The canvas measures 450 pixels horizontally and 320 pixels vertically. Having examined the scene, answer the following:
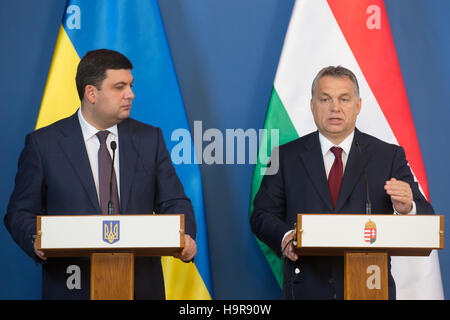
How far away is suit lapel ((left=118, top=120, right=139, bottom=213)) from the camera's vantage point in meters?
2.49

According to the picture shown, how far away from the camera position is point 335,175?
2.63m

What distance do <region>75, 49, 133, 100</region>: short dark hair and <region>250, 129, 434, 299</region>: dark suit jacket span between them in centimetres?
83

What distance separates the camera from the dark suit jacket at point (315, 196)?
98.7 inches

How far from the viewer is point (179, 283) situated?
3.17 m

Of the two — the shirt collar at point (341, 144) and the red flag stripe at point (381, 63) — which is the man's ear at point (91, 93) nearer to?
the shirt collar at point (341, 144)

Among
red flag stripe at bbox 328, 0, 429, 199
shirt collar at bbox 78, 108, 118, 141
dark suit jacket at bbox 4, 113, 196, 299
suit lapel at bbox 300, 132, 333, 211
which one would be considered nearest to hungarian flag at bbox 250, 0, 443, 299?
red flag stripe at bbox 328, 0, 429, 199

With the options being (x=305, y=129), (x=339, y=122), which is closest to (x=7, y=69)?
(x=305, y=129)

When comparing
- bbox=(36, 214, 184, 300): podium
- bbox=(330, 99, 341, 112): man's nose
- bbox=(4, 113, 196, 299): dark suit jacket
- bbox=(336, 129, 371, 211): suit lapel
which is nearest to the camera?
bbox=(36, 214, 184, 300): podium

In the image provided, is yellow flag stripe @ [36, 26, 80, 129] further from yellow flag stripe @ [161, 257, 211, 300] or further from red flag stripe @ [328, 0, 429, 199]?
red flag stripe @ [328, 0, 429, 199]

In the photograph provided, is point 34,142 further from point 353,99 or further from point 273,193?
point 353,99

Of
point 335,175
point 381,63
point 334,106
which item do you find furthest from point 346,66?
point 335,175

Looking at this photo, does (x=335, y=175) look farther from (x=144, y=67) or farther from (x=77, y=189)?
(x=144, y=67)

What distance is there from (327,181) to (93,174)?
0.97 m

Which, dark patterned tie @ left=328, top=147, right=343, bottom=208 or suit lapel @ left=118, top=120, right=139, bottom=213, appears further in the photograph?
dark patterned tie @ left=328, top=147, right=343, bottom=208
